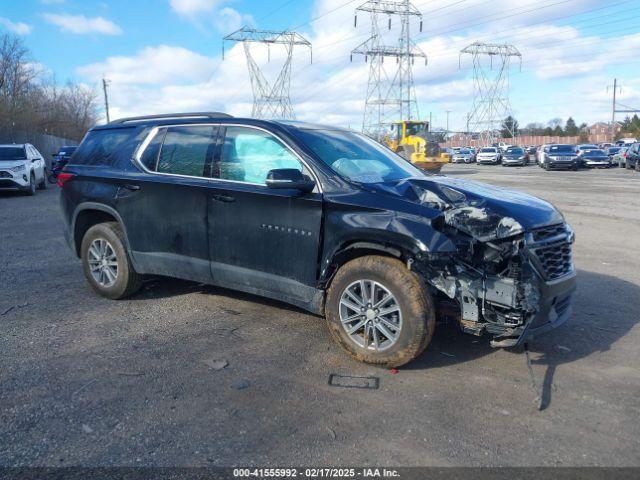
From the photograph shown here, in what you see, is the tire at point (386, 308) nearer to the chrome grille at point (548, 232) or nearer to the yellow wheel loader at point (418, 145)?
the chrome grille at point (548, 232)

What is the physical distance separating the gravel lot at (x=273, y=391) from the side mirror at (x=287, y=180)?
1.34 m

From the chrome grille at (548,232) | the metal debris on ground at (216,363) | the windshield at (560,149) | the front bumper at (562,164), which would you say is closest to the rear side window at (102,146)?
the metal debris on ground at (216,363)

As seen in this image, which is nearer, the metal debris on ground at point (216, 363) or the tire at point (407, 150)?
the metal debris on ground at point (216, 363)

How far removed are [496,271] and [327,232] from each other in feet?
4.23

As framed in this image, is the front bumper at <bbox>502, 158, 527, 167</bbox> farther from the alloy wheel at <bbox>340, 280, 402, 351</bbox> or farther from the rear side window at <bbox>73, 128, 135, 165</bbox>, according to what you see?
the alloy wheel at <bbox>340, 280, 402, 351</bbox>

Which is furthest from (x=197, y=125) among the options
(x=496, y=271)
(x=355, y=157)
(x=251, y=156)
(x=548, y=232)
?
(x=548, y=232)

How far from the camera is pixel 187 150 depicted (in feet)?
17.5

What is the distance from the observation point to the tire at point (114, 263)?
575 cm

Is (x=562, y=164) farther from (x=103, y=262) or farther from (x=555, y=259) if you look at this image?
(x=103, y=262)

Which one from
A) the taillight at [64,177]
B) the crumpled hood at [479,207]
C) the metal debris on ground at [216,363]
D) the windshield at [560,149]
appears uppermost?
the windshield at [560,149]

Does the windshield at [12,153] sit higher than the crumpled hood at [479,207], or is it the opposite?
the windshield at [12,153]

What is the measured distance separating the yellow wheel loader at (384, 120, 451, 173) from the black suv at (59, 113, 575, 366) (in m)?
24.7

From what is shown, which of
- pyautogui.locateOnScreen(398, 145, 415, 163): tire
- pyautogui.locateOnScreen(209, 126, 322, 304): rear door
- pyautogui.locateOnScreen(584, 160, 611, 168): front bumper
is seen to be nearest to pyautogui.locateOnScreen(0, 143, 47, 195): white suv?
pyautogui.locateOnScreen(209, 126, 322, 304): rear door

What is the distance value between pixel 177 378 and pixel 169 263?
163 centimetres
